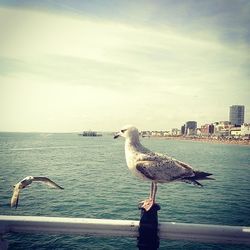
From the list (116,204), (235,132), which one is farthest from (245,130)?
(116,204)

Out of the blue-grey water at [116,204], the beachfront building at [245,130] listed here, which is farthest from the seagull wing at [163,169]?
the beachfront building at [245,130]

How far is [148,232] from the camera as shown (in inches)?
85.4

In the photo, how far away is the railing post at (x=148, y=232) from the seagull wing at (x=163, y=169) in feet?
3.36

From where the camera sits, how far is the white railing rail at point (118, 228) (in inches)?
82.6

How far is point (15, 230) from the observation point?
7.41 ft

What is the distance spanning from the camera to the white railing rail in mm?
2098

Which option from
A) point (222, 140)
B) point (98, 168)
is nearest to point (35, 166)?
point (98, 168)

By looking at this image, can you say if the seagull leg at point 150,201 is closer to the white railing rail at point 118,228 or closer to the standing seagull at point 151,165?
the standing seagull at point 151,165

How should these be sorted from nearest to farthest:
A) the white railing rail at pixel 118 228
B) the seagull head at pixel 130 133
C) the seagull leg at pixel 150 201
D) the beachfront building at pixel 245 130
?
the white railing rail at pixel 118 228 → the seagull leg at pixel 150 201 → the seagull head at pixel 130 133 → the beachfront building at pixel 245 130

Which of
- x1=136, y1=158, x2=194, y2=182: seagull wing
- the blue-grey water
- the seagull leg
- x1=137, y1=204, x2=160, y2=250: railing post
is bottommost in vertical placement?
the blue-grey water

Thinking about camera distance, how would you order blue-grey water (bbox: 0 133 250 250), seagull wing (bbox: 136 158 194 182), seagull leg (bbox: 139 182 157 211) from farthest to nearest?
blue-grey water (bbox: 0 133 250 250), seagull wing (bbox: 136 158 194 182), seagull leg (bbox: 139 182 157 211)

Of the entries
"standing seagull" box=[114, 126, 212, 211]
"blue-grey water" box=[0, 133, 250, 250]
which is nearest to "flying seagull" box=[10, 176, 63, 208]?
"standing seagull" box=[114, 126, 212, 211]

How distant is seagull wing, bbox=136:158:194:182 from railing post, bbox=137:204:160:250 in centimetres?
102

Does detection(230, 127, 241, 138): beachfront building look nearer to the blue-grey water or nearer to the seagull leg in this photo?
the blue-grey water
